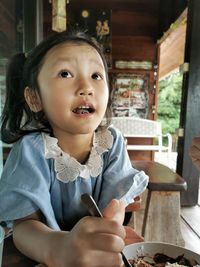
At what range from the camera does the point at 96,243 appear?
0.28m

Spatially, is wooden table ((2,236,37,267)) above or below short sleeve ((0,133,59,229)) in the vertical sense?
below

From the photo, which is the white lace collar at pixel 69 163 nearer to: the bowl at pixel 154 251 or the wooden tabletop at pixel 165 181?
the bowl at pixel 154 251

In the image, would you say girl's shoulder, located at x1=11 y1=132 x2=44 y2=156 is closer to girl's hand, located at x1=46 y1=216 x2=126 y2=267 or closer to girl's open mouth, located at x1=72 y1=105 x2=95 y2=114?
girl's open mouth, located at x1=72 y1=105 x2=95 y2=114

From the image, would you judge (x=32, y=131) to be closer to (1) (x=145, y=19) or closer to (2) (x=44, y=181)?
(2) (x=44, y=181)

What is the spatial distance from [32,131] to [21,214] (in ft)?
0.68

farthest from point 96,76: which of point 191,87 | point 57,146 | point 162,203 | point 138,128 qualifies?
point 138,128

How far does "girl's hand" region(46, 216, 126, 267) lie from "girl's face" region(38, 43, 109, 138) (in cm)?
26

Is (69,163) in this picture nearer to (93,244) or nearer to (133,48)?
(93,244)

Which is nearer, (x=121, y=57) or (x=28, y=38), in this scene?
(x=28, y=38)

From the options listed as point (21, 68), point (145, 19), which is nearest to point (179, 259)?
point (21, 68)

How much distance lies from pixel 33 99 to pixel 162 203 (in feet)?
3.76

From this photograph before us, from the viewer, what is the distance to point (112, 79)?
398 cm

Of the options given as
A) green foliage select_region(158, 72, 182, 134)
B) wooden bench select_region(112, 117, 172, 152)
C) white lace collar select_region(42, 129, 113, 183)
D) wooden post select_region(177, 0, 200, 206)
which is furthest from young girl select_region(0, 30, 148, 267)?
green foliage select_region(158, 72, 182, 134)

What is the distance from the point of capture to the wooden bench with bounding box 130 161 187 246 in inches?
52.2
